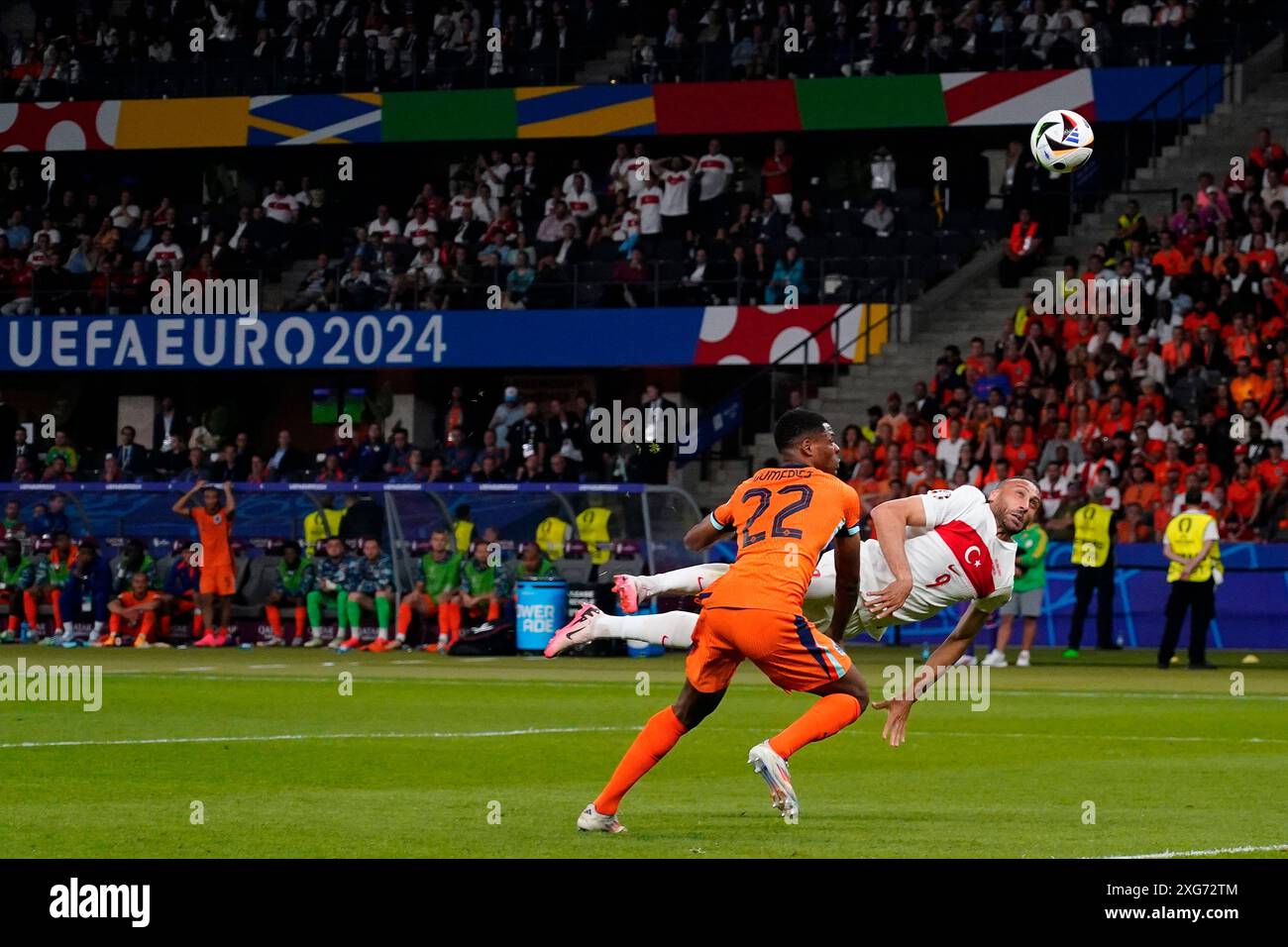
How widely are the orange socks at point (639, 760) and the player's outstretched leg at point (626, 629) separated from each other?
2.83 feet

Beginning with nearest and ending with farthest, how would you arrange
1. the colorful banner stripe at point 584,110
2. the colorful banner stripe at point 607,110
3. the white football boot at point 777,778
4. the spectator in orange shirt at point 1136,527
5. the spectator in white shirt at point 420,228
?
the white football boot at point 777,778, the spectator in orange shirt at point 1136,527, the colorful banner stripe at point 607,110, the spectator in white shirt at point 420,228, the colorful banner stripe at point 584,110

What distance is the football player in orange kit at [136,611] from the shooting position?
30.1 meters

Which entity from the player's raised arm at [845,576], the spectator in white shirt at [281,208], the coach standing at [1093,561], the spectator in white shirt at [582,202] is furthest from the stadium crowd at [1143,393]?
the player's raised arm at [845,576]

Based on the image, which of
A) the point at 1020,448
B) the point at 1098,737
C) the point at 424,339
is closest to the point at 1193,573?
the point at 1020,448

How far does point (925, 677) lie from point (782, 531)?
4.50 feet

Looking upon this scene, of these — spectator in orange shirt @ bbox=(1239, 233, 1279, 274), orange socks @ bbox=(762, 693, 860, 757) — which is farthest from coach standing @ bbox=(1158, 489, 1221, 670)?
orange socks @ bbox=(762, 693, 860, 757)

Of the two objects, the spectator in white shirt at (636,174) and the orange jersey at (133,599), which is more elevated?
the spectator in white shirt at (636,174)

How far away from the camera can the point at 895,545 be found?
1040cm

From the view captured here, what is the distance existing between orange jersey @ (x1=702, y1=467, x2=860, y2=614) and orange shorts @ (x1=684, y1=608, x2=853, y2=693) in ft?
0.20

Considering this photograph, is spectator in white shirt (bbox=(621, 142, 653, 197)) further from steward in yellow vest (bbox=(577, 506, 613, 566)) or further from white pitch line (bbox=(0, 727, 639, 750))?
white pitch line (bbox=(0, 727, 639, 750))

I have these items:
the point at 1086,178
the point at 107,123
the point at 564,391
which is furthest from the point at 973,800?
the point at 107,123

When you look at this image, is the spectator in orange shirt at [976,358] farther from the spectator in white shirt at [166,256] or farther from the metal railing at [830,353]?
the spectator in white shirt at [166,256]

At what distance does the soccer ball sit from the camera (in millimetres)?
24250
